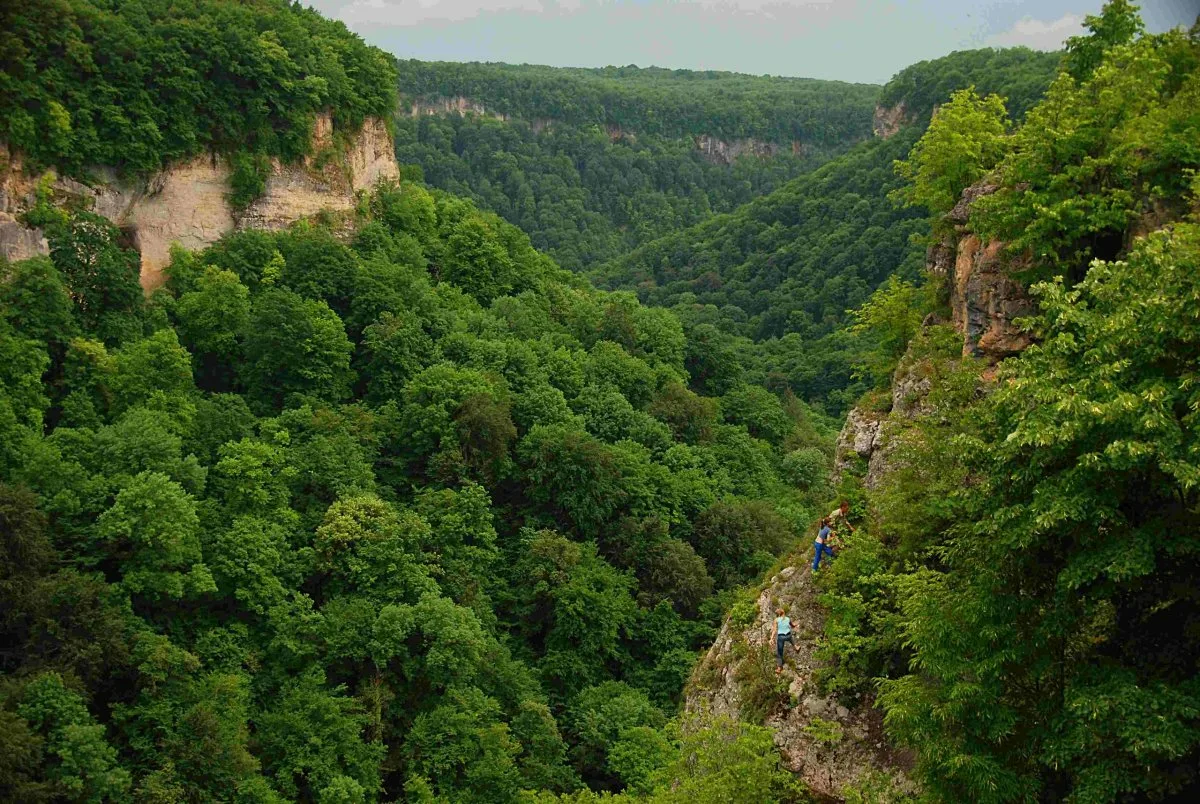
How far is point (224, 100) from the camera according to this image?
160ft

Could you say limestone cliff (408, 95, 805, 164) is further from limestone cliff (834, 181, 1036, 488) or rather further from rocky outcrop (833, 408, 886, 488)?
limestone cliff (834, 181, 1036, 488)

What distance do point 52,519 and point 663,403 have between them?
2899cm

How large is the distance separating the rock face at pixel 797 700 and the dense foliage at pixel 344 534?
0.84 m

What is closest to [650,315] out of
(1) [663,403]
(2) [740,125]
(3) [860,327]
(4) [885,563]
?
(1) [663,403]

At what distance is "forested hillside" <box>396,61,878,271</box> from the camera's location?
15700 cm

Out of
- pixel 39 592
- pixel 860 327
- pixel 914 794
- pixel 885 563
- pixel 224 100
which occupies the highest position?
pixel 224 100

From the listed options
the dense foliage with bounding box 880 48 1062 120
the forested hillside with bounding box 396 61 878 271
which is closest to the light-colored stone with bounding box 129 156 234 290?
the dense foliage with bounding box 880 48 1062 120

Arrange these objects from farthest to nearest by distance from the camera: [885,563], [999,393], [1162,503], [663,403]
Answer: [663,403], [885,563], [999,393], [1162,503]

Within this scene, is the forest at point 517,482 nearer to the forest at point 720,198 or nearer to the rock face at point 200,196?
the rock face at point 200,196

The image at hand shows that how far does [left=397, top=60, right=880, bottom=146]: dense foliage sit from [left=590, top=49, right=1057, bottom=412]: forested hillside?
2063 inches

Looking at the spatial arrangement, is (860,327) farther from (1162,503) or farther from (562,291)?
(562,291)

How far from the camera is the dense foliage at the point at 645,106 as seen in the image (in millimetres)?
171750

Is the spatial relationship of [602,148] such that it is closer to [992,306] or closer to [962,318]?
[962,318]

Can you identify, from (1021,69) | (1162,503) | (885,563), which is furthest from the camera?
(1021,69)
